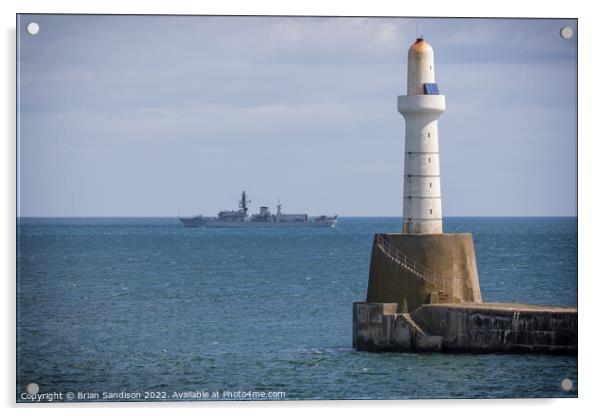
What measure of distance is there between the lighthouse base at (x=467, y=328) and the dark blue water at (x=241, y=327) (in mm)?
353

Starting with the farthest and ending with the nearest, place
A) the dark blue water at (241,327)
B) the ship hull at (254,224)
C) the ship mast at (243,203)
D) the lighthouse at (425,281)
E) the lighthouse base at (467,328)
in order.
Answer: the ship hull at (254,224) → the ship mast at (243,203) → the lighthouse at (425,281) → the lighthouse base at (467,328) → the dark blue water at (241,327)

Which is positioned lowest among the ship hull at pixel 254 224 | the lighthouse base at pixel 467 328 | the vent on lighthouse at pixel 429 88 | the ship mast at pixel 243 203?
the lighthouse base at pixel 467 328

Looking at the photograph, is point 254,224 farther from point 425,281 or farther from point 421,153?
point 425,281

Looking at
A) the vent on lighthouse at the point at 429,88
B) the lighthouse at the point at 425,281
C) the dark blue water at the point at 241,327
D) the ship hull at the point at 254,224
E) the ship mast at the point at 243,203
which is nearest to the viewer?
the dark blue water at the point at 241,327

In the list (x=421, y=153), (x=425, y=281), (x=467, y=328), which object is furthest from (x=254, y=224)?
(x=467, y=328)

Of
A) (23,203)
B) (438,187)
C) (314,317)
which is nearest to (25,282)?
(314,317)

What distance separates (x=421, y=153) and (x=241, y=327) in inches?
550

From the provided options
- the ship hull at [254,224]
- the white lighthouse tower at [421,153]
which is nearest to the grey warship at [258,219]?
the ship hull at [254,224]

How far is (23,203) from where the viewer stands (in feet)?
115

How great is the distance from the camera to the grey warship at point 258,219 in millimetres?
179500

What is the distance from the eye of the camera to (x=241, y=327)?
5494 cm

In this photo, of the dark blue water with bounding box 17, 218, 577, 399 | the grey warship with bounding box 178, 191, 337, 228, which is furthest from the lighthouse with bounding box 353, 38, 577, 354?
the grey warship with bounding box 178, 191, 337, 228

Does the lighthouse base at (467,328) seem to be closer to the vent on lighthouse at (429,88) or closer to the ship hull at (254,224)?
the vent on lighthouse at (429,88)

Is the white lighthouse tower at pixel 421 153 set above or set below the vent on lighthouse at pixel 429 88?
below
